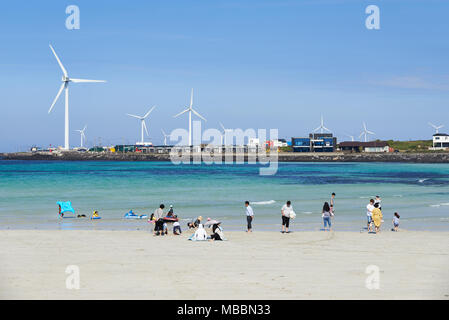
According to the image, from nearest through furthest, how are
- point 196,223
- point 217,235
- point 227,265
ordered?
point 227,265 → point 217,235 → point 196,223

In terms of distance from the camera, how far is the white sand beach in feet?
45.9

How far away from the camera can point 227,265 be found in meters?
17.8

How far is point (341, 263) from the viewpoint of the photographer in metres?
18.2

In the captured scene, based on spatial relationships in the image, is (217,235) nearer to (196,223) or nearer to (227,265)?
(196,223)

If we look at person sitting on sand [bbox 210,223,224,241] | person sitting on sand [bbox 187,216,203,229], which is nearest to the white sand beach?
person sitting on sand [bbox 210,223,224,241]

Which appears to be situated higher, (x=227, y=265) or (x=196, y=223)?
(x=196, y=223)

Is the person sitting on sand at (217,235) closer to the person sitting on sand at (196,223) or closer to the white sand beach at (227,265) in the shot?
the white sand beach at (227,265)

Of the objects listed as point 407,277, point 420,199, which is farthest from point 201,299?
point 420,199

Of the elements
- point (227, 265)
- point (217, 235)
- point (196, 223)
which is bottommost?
point (227, 265)

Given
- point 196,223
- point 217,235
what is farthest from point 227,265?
point 196,223

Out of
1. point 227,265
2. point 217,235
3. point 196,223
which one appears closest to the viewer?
Answer: point 227,265

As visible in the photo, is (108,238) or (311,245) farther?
(108,238)
